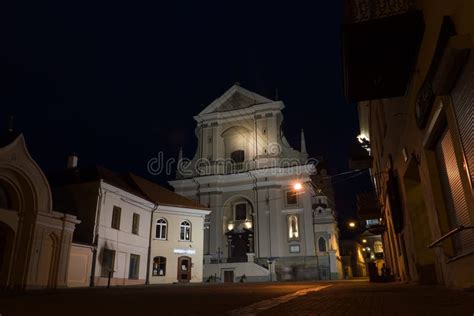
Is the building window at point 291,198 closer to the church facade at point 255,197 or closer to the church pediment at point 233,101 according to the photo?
the church facade at point 255,197

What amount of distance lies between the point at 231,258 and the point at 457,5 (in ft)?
128

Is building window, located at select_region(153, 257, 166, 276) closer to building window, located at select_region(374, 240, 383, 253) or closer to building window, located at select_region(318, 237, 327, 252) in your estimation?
building window, located at select_region(318, 237, 327, 252)

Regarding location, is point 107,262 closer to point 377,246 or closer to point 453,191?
point 453,191

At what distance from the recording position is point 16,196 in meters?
20.1

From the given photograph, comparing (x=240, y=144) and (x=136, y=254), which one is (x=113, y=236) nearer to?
(x=136, y=254)

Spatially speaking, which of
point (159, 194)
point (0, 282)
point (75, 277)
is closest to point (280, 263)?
point (159, 194)

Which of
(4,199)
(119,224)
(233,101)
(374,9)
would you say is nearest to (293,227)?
(233,101)

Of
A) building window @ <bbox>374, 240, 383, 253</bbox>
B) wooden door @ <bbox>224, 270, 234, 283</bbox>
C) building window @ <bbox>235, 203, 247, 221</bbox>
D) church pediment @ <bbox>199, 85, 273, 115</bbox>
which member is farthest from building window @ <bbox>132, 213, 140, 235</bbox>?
building window @ <bbox>374, 240, 383, 253</bbox>

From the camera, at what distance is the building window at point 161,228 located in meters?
34.0

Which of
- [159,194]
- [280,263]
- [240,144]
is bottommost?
[280,263]

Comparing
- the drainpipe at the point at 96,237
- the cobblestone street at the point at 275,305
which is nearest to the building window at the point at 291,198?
the drainpipe at the point at 96,237

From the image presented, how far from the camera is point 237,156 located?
49.0 m

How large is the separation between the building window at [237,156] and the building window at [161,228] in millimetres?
16090

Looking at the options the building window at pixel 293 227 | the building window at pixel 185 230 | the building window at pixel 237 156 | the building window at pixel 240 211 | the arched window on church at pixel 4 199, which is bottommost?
the arched window on church at pixel 4 199
